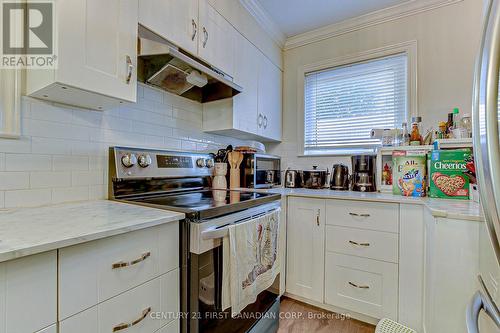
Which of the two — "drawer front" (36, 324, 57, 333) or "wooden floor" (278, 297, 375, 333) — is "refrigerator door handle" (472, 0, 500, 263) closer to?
"drawer front" (36, 324, 57, 333)

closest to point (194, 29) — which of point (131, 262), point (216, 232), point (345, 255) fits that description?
point (216, 232)

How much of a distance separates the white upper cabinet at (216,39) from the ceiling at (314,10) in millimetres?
569

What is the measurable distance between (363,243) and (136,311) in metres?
1.45

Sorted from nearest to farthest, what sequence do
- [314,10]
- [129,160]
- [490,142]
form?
[490,142] → [129,160] → [314,10]

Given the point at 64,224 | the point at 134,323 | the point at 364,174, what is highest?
the point at 364,174

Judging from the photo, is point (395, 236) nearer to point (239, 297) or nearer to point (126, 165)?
point (239, 297)

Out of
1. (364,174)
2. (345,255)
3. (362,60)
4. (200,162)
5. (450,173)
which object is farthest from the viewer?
(362,60)

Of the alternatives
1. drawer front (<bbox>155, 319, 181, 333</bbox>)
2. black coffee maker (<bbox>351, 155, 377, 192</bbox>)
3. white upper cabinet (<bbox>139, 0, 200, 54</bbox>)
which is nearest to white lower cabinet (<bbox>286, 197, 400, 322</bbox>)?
black coffee maker (<bbox>351, 155, 377, 192</bbox>)

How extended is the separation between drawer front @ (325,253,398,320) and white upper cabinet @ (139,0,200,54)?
176 cm

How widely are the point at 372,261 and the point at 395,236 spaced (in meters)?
0.23

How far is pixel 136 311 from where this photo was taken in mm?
834

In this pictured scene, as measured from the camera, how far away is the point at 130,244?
32.3 inches

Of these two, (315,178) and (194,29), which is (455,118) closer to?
(315,178)

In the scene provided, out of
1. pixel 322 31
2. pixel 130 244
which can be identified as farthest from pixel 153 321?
pixel 322 31
